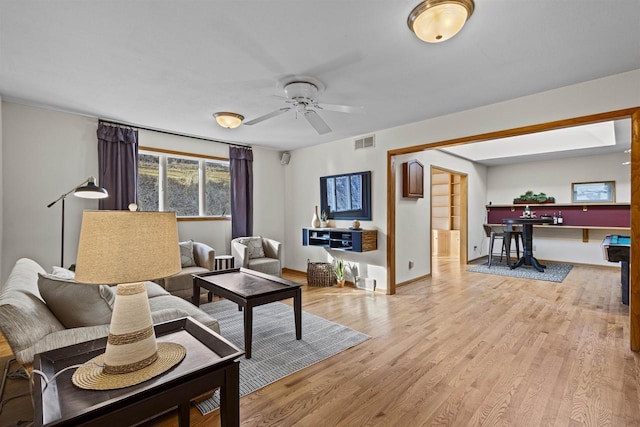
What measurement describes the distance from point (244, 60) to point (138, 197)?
3.03m

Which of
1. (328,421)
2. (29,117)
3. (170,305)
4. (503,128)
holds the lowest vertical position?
(328,421)

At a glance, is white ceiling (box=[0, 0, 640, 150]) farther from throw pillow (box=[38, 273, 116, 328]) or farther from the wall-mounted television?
throw pillow (box=[38, 273, 116, 328])

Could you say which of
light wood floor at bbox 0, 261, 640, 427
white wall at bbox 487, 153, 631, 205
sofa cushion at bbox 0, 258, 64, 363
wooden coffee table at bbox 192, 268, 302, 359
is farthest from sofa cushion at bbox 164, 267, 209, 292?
white wall at bbox 487, 153, 631, 205

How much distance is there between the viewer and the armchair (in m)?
4.67

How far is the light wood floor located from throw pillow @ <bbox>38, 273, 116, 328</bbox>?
738 millimetres

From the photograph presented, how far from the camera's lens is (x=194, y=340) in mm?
1519

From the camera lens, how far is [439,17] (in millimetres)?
1795

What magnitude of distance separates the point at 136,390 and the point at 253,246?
4.03m

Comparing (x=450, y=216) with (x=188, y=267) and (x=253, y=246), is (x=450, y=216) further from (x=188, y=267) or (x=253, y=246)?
(x=188, y=267)

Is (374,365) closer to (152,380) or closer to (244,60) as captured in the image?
(152,380)

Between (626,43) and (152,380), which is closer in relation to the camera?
(152,380)

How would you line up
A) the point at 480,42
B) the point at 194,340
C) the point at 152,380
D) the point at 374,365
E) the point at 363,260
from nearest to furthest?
the point at 152,380
the point at 194,340
the point at 480,42
the point at 374,365
the point at 363,260

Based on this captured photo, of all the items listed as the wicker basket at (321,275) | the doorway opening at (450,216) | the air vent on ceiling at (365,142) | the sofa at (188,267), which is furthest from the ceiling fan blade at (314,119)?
the doorway opening at (450,216)

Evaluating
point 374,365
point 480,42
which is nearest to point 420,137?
point 480,42
